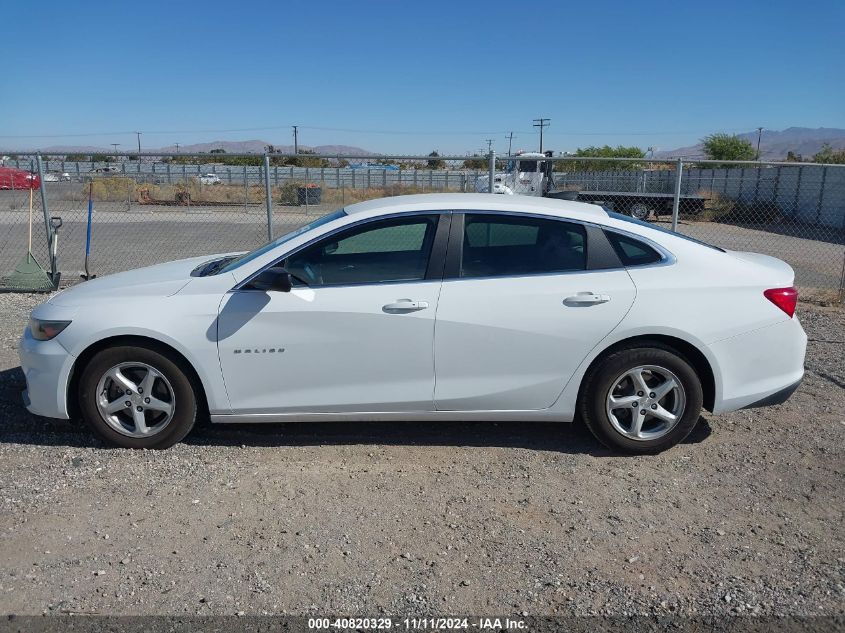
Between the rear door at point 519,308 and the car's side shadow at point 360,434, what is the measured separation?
437 millimetres

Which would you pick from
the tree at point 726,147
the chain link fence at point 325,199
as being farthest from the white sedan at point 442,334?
the tree at point 726,147

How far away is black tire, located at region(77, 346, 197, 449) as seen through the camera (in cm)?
439

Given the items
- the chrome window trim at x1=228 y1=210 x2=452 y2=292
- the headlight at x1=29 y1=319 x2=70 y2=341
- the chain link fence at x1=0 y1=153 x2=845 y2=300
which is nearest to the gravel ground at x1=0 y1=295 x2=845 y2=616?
the headlight at x1=29 y1=319 x2=70 y2=341

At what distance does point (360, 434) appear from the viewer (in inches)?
193

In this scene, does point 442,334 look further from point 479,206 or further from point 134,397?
point 134,397

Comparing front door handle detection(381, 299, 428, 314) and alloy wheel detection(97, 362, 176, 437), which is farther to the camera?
alloy wheel detection(97, 362, 176, 437)

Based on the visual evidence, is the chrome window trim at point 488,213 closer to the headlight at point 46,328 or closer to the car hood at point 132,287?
the car hood at point 132,287

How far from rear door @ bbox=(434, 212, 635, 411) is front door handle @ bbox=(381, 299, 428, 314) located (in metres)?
0.13

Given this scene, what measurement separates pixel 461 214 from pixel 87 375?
2.55 m

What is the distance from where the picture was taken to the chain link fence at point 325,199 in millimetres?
11188

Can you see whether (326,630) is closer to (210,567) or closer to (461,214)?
(210,567)

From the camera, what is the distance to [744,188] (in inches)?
1121

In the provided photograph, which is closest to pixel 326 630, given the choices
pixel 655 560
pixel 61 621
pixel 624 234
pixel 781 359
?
pixel 61 621

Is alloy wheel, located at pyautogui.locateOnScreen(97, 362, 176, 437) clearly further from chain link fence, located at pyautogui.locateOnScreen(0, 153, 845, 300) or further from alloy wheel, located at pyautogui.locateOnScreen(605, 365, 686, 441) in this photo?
chain link fence, located at pyautogui.locateOnScreen(0, 153, 845, 300)
